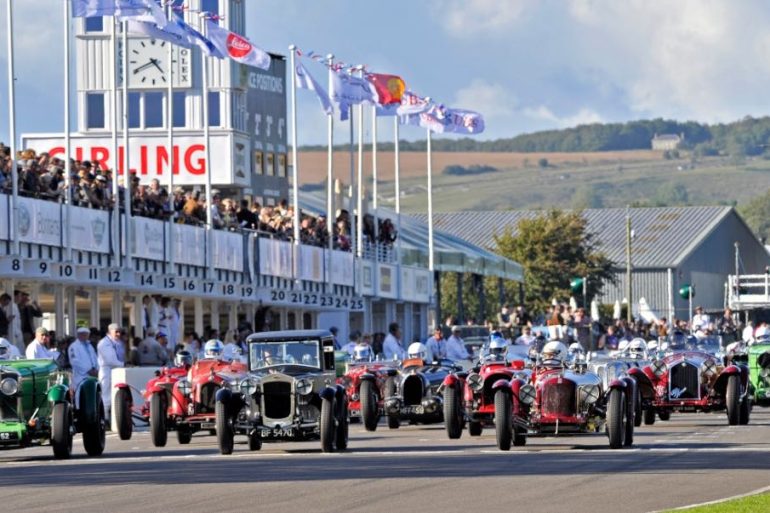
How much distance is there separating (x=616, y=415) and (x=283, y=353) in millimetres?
4743

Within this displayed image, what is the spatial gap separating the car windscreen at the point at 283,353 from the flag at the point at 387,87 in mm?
31604

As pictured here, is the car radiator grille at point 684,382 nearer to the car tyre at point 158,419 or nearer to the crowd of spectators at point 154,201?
the car tyre at point 158,419

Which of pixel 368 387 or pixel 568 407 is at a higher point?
pixel 368 387

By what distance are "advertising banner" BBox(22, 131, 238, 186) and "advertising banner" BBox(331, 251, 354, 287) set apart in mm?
9144

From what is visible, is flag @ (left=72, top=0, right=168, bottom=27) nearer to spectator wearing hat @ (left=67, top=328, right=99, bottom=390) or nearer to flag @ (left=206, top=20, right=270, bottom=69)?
flag @ (left=206, top=20, right=270, bottom=69)

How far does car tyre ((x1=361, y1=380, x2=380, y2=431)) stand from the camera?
112 feet

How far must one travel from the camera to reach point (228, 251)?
51781 mm

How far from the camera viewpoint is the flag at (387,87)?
2397 inches

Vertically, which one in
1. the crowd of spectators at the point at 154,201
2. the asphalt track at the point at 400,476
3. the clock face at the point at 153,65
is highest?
the clock face at the point at 153,65

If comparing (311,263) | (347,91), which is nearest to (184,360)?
(311,263)

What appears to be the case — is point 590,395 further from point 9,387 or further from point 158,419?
point 9,387

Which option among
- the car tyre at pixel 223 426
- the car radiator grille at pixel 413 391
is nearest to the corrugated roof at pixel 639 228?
the car radiator grille at pixel 413 391

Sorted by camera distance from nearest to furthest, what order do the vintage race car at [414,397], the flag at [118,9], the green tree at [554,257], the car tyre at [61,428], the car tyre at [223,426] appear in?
1. the car tyre at [61,428]
2. the car tyre at [223,426]
3. the vintage race car at [414,397]
4. the flag at [118,9]
5. the green tree at [554,257]

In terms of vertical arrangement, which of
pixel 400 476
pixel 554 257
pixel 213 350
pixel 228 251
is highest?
pixel 554 257
